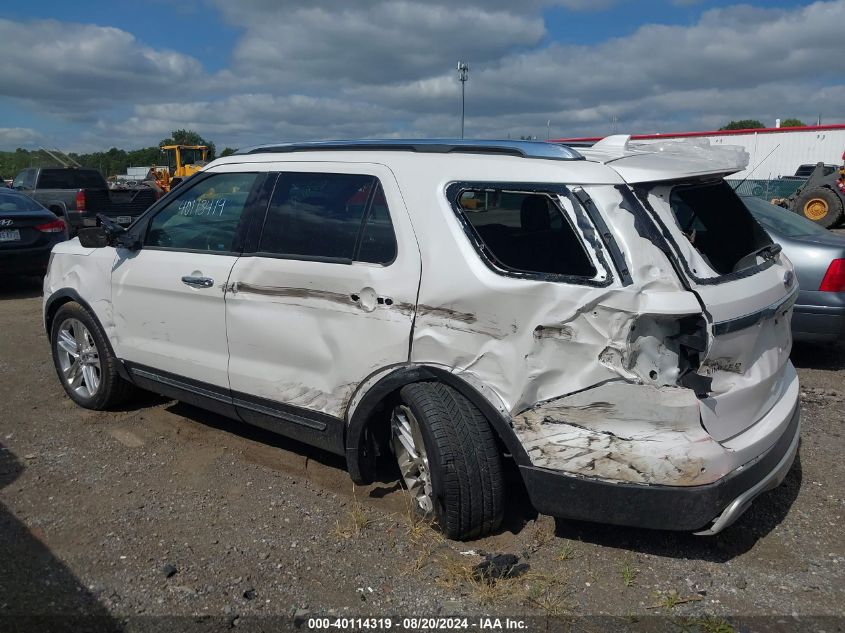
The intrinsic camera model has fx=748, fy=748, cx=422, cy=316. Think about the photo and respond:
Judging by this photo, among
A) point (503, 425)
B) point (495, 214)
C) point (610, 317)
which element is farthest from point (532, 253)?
Result: point (503, 425)

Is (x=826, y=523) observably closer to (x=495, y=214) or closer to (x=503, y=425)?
(x=503, y=425)

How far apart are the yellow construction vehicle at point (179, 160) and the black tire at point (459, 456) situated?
105 feet

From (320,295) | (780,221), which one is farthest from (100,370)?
(780,221)

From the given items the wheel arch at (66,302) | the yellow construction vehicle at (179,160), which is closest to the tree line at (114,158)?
the yellow construction vehicle at (179,160)

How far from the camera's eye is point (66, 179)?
17.0 m

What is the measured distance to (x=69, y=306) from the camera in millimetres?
5168

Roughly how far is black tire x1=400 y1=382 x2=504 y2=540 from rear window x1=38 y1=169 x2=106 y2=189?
51.8 ft

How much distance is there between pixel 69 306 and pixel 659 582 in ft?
13.6

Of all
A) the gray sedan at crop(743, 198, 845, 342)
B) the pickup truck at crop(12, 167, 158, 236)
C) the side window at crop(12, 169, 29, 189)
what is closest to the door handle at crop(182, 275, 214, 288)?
the gray sedan at crop(743, 198, 845, 342)

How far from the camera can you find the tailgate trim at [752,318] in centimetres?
289

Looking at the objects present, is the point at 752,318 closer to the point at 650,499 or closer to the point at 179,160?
the point at 650,499

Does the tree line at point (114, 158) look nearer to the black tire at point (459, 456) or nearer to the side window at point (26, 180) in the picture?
the side window at point (26, 180)

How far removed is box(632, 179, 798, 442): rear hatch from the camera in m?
2.93

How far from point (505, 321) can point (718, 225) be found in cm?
146
